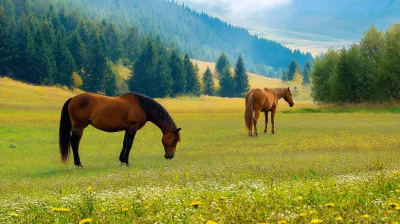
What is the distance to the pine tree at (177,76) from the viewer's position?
12094 centimetres

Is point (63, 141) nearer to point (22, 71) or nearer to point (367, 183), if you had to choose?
point (367, 183)

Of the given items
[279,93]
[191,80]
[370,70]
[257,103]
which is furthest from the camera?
[191,80]

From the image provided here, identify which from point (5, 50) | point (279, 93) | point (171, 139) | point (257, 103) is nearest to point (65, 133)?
point (171, 139)

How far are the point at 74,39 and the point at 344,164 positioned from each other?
11403cm

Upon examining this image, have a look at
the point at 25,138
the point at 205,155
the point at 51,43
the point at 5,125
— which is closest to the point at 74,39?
the point at 51,43

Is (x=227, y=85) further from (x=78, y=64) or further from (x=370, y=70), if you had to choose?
(x=370, y=70)

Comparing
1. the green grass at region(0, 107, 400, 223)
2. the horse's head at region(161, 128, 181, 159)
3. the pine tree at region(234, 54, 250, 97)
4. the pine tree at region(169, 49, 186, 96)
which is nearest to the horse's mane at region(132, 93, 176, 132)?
the horse's head at region(161, 128, 181, 159)

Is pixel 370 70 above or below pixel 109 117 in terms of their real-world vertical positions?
above

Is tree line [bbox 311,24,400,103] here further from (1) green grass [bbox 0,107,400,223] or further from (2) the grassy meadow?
(1) green grass [bbox 0,107,400,223]

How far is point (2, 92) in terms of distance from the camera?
7725cm

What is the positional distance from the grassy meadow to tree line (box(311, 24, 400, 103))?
34187 millimetres

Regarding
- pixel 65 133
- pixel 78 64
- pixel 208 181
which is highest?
pixel 78 64

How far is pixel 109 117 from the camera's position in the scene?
1532 cm

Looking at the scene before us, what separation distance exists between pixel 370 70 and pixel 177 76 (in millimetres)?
68445
